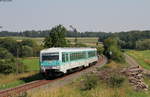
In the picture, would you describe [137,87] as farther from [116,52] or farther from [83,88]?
[116,52]

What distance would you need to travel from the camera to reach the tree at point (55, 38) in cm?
4053

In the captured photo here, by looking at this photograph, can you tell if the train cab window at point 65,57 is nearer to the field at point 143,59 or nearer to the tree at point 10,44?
the field at point 143,59

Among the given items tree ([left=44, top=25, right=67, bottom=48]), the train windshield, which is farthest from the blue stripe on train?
tree ([left=44, top=25, right=67, bottom=48])

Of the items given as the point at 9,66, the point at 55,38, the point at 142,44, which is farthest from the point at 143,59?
the point at 142,44

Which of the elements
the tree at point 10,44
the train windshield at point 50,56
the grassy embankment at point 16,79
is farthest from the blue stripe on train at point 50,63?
the tree at point 10,44

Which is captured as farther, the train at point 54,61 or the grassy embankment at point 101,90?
the train at point 54,61

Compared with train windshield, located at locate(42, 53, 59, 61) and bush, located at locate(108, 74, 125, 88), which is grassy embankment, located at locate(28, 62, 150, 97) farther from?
train windshield, located at locate(42, 53, 59, 61)

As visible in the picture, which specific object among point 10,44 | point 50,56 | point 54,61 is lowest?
point 10,44

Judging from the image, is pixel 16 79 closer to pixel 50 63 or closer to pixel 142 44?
pixel 50 63

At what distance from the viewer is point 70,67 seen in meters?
30.1

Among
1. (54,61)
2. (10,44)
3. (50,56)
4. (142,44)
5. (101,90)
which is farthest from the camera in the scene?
(142,44)

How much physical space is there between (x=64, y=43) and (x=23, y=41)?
3289 inches

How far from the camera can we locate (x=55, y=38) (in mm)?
40781

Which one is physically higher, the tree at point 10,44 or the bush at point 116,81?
the bush at point 116,81
